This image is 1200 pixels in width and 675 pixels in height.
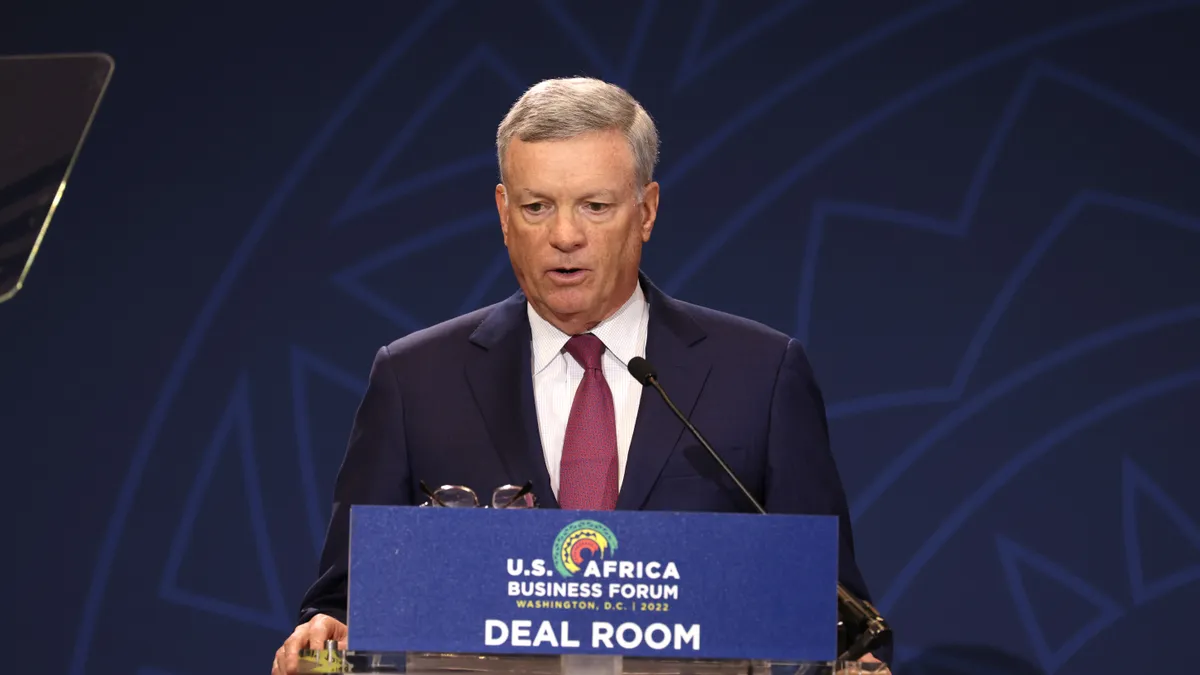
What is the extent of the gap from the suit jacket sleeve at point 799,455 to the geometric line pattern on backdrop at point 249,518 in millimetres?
1778

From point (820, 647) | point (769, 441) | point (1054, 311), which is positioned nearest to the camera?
point (820, 647)

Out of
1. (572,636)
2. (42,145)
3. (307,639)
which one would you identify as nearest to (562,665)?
(572,636)

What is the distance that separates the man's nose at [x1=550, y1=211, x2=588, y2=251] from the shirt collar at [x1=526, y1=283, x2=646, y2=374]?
0.19m

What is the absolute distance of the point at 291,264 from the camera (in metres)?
3.83

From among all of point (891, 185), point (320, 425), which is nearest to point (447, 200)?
point (320, 425)

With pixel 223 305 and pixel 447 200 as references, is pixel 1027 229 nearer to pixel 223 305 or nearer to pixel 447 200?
pixel 447 200

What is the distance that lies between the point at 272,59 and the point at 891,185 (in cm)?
165

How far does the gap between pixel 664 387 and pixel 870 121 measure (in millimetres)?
1610

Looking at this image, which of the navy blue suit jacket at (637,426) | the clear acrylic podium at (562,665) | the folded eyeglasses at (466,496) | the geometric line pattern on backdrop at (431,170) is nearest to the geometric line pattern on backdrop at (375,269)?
the geometric line pattern on backdrop at (431,170)

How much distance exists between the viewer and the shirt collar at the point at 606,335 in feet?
8.14

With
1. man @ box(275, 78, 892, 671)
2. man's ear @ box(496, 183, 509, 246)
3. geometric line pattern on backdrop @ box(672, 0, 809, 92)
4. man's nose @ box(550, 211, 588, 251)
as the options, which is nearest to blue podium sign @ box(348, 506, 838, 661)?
man @ box(275, 78, 892, 671)

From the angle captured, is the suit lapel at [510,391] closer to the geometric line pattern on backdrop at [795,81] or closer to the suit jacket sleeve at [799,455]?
the suit jacket sleeve at [799,455]

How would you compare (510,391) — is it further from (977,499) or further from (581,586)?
(977,499)

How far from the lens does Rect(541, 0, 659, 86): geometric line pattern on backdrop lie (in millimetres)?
3822
